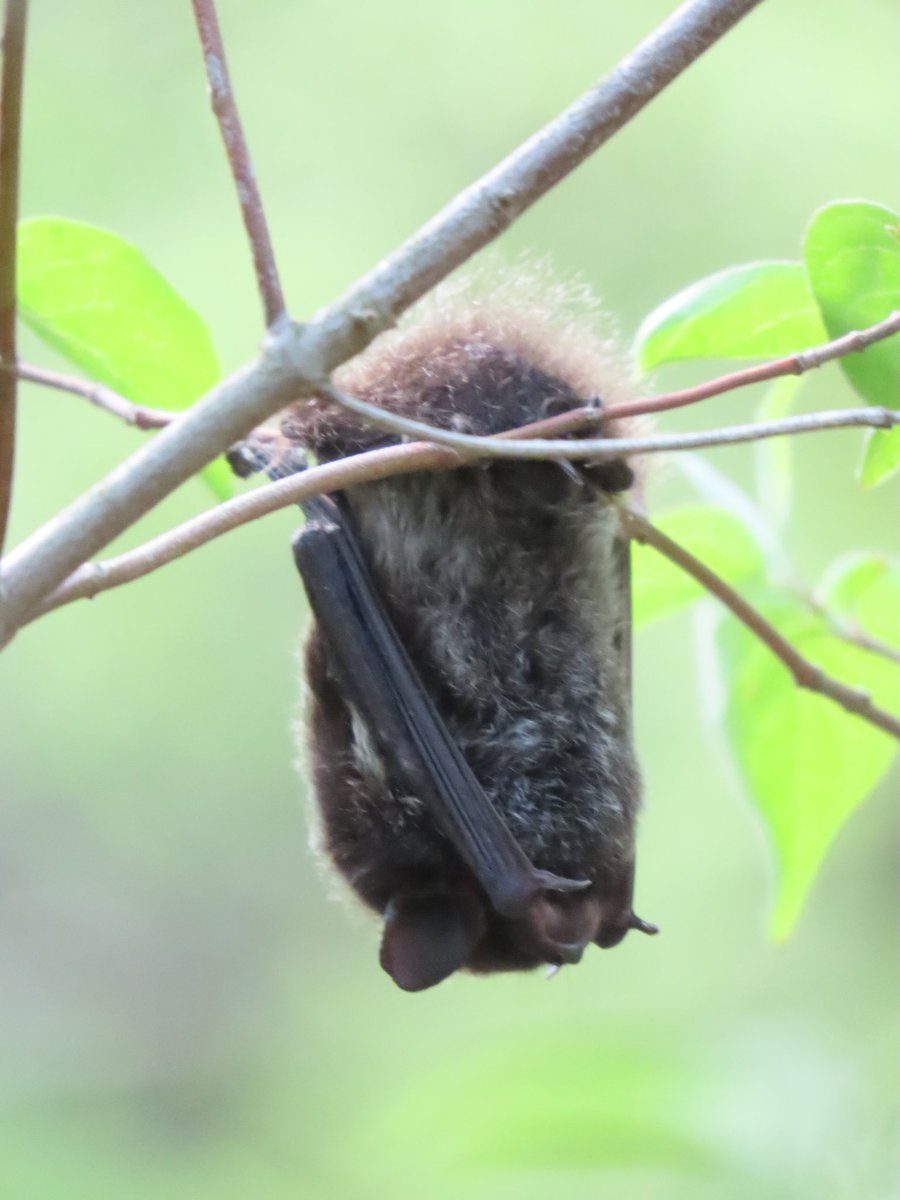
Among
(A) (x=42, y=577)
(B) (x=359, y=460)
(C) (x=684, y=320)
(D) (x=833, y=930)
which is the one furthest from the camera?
(D) (x=833, y=930)

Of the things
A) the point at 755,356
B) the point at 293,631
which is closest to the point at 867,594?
the point at 755,356

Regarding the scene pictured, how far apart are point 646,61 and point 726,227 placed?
6.78 m

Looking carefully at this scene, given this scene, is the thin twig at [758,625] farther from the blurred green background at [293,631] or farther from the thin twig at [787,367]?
the blurred green background at [293,631]

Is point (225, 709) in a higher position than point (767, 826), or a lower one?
higher

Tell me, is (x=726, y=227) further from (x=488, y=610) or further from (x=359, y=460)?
(x=359, y=460)

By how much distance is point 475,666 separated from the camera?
2.36m

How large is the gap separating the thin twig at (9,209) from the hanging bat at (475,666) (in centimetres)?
52

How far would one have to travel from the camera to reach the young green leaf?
179 cm

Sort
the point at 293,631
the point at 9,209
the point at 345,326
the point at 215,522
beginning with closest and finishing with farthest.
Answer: the point at 345,326, the point at 215,522, the point at 9,209, the point at 293,631

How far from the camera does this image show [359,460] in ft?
5.40

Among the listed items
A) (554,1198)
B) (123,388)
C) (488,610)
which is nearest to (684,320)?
(488,610)

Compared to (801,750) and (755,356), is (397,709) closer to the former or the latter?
(755,356)

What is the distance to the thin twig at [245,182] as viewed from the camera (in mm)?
1440

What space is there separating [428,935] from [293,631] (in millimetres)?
5311
